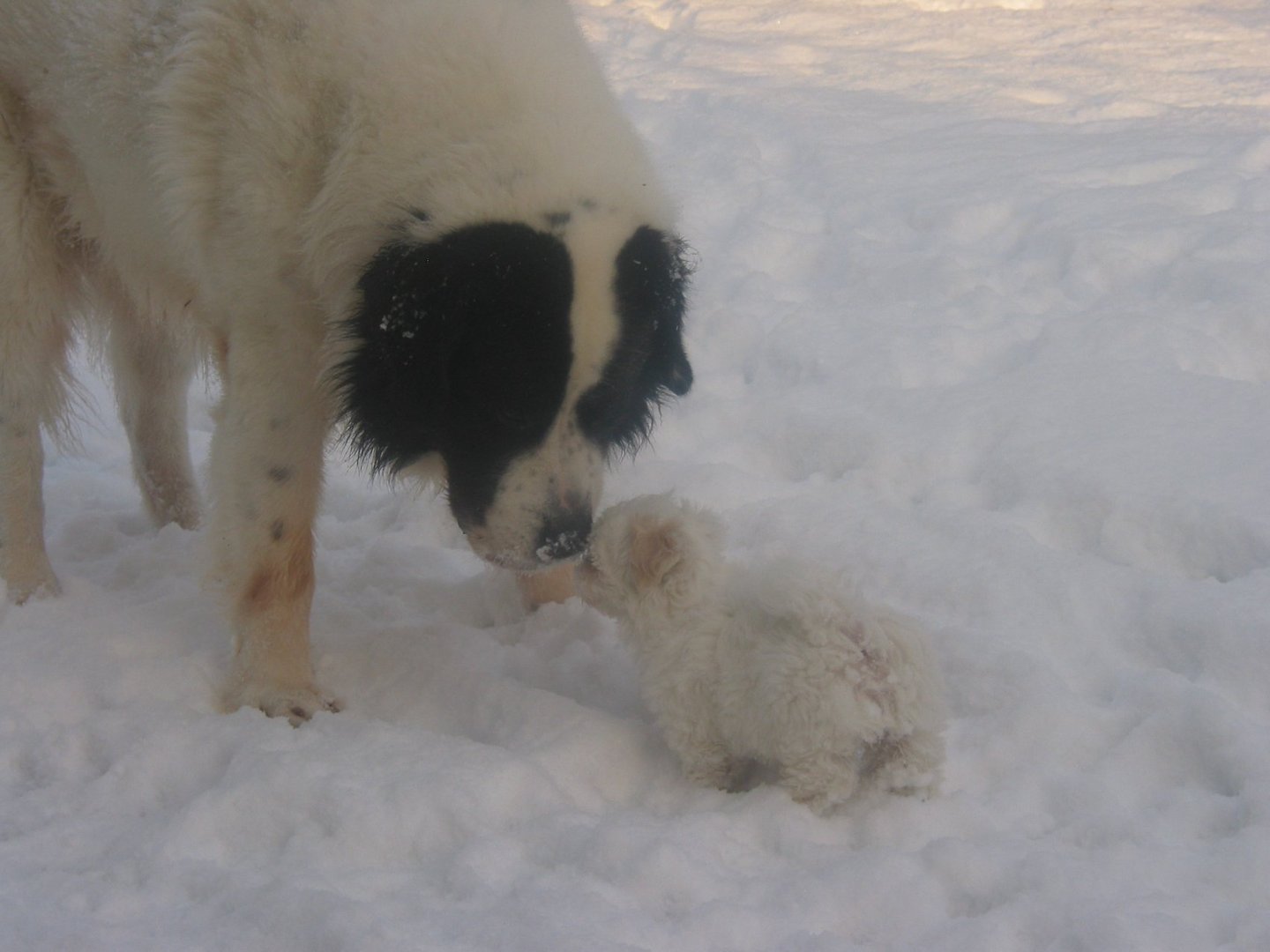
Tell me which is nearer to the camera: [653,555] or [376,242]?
[376,242]

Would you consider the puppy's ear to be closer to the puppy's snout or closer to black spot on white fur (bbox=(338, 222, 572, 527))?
the puppy's snout

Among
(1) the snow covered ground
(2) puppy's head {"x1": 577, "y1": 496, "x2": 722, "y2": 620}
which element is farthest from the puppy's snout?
(1) the snow covered ground

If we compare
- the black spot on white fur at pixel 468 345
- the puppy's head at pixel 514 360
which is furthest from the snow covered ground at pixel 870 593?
the black spot on white fur at pixel 468 345

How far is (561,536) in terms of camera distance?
8.34 ft

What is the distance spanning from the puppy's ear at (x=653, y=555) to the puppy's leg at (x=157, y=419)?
6.64 feet

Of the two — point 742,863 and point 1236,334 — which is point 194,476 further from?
point 1236,334

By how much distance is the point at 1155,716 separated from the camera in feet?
8.23

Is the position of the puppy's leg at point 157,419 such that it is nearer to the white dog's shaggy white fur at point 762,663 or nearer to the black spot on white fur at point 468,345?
the black spot on white fur at point 468,345

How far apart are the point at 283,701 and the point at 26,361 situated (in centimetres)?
133

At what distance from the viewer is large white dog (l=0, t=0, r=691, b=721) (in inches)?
92.8

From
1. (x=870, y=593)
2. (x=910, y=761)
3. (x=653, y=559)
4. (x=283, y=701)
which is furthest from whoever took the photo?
(x=870, y=593)

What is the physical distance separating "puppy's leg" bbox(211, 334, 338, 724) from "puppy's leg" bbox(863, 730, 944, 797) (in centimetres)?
138

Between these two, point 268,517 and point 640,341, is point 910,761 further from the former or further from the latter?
point 268,517

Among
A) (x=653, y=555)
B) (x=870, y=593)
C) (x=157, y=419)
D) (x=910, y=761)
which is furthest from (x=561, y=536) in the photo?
(x=157, y=419)
